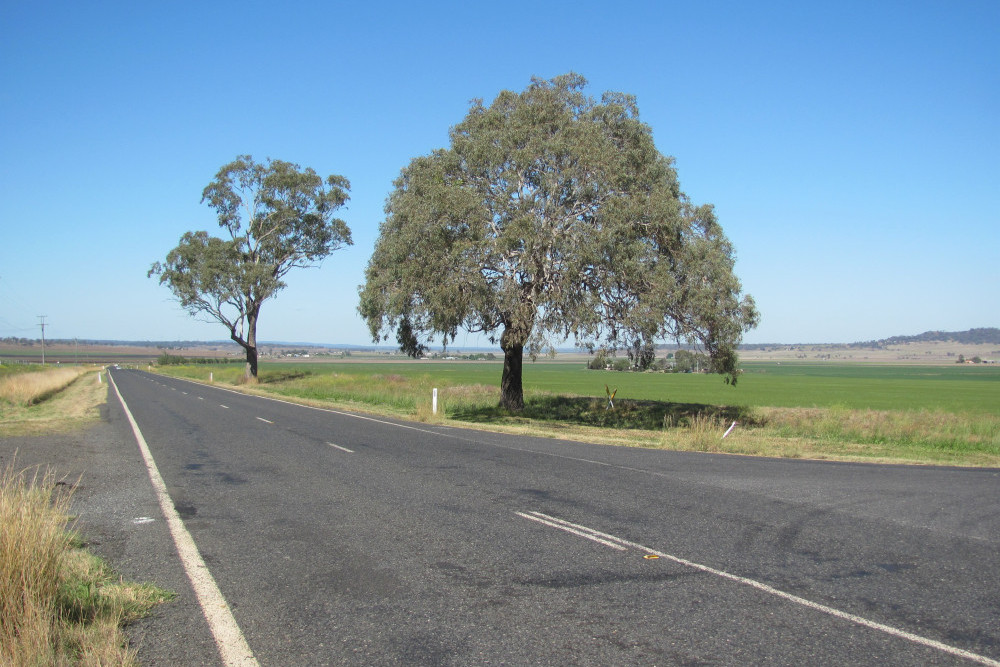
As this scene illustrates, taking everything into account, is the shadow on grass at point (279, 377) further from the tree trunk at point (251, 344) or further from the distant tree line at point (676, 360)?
the distant tree line at point (676, 360)

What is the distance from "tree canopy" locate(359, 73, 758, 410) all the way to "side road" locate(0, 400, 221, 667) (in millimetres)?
9663

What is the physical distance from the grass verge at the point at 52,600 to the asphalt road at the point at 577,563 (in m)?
0.29

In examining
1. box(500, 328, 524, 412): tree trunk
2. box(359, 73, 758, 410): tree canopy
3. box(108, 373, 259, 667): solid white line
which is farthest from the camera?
box(500, 328, 524, 412): tree trunk

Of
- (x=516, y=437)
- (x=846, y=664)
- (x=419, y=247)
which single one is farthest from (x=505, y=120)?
→ (x=846, y=664)

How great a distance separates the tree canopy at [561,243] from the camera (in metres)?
21.2

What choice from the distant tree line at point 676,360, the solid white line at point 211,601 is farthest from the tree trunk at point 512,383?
the solid white line at point 211,601

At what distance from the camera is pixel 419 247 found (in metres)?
22.0

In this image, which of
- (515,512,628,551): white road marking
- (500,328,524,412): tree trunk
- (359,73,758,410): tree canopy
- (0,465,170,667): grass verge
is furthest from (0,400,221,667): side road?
(500,328,524,412): tree trunk

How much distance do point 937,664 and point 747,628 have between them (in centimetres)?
108

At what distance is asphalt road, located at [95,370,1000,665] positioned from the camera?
15.0 ft

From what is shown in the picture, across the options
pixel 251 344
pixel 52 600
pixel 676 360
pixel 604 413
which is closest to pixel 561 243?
pixel 676 360

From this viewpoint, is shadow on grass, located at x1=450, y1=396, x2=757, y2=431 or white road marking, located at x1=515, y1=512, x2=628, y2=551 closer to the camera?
white road marking, located at x1=515, y1=512, x2=628, y2=551

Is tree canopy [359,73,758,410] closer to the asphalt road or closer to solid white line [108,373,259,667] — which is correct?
the asphalt road

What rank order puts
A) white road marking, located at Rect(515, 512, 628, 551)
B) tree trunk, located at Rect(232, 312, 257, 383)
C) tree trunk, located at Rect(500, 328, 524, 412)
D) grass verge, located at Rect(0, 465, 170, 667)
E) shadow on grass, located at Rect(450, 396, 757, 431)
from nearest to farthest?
1. grass verge, located at Rect(0, 465, 170, 667)
2. white road marking, located at Rect(515, 512, 628, 551)
3. shadow on grass, located at Rect(450, 396, 757, 431)
4. tree trunk, located at Rect(500, 328, 524, 412)
5. tree trunk, located at Rect(232, 312, 257, 383)
